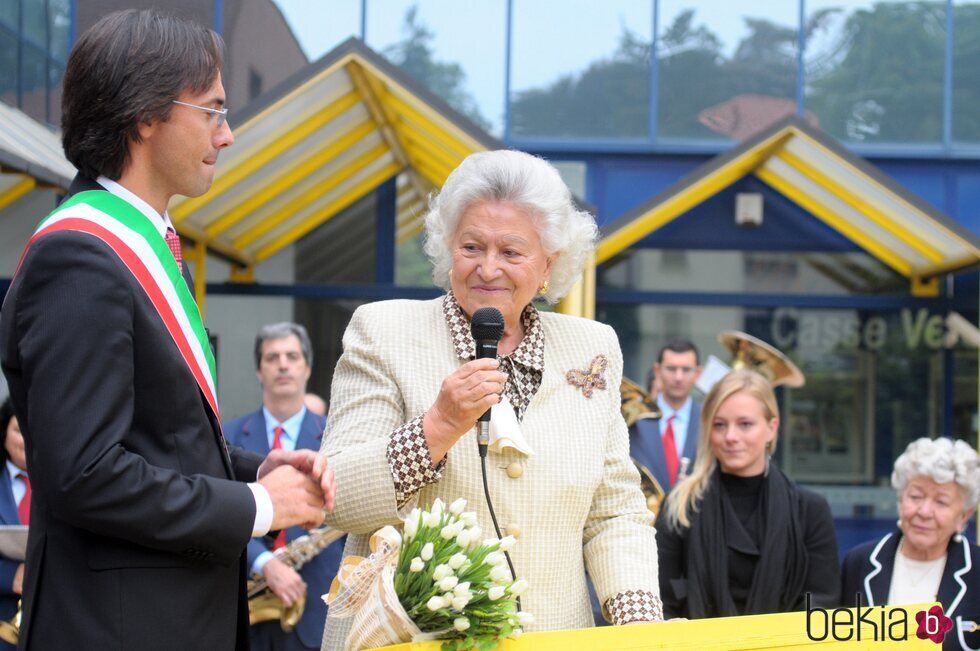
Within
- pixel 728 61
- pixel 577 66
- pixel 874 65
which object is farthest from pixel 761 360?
pixel 874 65

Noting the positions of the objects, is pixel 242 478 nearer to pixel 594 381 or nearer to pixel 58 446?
pixel 58 446

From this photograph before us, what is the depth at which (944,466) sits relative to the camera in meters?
5.00

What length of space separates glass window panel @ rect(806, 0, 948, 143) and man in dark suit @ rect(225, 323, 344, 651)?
23.9 ft

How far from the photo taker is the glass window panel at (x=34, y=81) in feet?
36.6

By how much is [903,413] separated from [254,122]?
745cm

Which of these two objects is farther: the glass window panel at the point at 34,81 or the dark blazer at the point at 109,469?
the glass window panel at the point at 34,81

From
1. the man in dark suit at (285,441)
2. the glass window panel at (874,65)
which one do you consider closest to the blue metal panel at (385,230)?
the glass window panel at (874,65)

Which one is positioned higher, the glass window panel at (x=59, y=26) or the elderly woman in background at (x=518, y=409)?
the glass window panel at (x=59, y=26)

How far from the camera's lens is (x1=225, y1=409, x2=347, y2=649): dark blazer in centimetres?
589

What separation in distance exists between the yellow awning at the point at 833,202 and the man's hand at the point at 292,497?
23.9ft

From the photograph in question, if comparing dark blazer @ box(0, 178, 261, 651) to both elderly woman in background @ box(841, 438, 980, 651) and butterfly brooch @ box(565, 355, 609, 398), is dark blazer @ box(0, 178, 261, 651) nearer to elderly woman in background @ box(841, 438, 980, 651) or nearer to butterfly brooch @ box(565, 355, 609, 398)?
butterfly brooch @ box(565, 355, 609, 398)

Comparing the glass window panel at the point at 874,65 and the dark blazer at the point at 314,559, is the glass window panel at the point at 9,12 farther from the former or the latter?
the glass window panel at the point at 874,65

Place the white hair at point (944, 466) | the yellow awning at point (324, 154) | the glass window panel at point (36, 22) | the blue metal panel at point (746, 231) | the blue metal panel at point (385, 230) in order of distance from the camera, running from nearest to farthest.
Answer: the white hair at point (944, 466)
the yellow awning at point (324, 154)
the glass window panel at point (36, 22)
the blue metal panel at point (746, 231)
the blue metal panel at point (385, 230)

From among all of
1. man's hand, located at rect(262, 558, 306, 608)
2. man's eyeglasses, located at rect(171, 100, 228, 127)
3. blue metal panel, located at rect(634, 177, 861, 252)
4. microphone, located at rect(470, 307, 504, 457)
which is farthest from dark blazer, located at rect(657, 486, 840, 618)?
blue metal panel, located at rect(634, 177, 861, 252)
